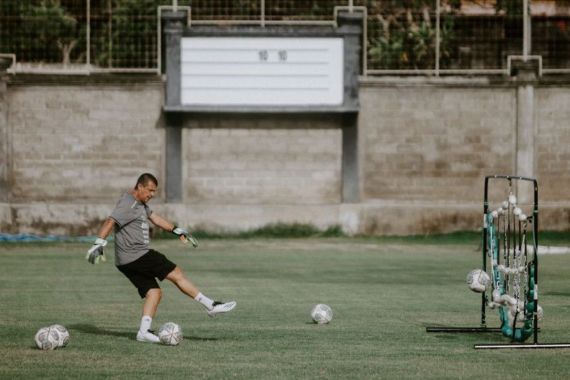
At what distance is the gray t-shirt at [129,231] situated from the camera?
1338cm

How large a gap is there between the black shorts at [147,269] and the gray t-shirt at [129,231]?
0.20 ft

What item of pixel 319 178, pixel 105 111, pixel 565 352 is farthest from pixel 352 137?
pixel 565 352

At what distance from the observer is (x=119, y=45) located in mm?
32562

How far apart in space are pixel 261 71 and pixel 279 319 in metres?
16.9

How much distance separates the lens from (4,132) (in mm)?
31344

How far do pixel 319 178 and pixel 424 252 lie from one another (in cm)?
513

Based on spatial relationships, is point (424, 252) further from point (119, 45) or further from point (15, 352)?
point (15, 352)

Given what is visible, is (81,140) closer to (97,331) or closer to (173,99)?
(173,99)

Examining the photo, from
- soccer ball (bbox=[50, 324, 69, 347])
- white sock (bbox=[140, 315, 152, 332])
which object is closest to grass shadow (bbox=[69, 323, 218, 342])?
white sock (bbox=[140, 315, 152, 332])

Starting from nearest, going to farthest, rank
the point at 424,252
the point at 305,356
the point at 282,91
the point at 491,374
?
the point at 491,374, the point at 305,356, the point at 424,252, the point at 282,91

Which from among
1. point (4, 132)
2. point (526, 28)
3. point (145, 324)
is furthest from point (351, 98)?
point (145, 324)

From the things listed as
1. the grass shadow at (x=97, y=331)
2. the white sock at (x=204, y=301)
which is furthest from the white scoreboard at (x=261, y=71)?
the white sock at (x=204, y=301)

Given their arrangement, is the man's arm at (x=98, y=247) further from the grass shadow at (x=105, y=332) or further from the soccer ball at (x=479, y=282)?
the soccer ball at (x=479, y=282)

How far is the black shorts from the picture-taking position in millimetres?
13359
